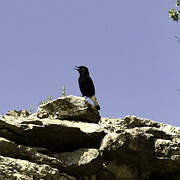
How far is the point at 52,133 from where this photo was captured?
9.38 m

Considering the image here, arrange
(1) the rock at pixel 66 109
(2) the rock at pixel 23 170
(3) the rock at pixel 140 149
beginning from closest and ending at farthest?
1. (2) the rock at pixel 23 170
2. (3) the rock at pixel 140 149
3. (1) the rock at pixel 66 109

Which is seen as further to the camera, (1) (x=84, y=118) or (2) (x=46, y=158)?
(1) (x=84, y=118)

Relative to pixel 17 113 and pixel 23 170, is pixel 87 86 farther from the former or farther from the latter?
pixel 23 170

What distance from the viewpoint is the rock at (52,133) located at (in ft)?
30.0

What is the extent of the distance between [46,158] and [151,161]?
250 cm

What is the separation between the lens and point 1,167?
7773 millimetres

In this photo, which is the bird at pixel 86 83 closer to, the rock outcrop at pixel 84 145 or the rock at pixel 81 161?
the rock outcrop at pixel 84 145

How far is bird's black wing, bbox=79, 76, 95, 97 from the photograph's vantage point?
13.1 m

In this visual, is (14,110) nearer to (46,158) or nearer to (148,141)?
(46,158)

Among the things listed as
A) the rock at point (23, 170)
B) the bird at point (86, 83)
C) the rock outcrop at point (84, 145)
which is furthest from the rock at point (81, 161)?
the bird at point (86, 83)

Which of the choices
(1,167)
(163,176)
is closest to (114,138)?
(163,176)

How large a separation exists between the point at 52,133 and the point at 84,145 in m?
0.85

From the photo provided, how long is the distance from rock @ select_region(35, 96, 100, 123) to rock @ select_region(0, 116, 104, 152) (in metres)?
0.28

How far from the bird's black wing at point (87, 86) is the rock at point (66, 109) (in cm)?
299
